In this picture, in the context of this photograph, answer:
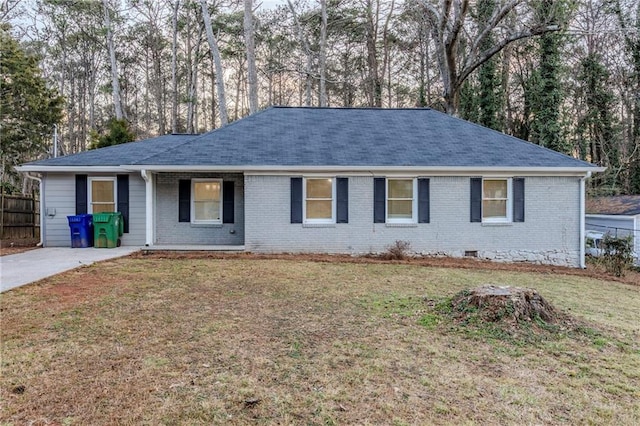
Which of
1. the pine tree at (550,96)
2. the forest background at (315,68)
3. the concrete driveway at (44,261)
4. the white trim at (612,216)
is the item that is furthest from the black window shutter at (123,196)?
the pine tree at (550,96)

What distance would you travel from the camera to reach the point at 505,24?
56.5ft

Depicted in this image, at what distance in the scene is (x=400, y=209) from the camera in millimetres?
11141

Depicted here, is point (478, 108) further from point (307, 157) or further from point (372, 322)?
point (372, 322)

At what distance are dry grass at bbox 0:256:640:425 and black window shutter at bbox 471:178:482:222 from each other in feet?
15.5

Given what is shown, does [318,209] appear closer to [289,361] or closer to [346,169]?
[346,169]

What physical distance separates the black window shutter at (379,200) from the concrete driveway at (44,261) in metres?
6.88

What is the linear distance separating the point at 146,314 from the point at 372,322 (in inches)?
117

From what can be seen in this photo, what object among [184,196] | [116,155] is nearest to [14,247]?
[116,155]

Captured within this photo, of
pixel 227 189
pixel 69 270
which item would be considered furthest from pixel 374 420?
pixel 227 189

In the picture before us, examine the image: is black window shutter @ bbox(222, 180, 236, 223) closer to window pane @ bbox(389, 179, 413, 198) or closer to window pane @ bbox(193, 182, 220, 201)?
window pane @ bbox(193, 182, 220, 201)

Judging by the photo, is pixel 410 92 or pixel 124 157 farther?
pixel 410 92

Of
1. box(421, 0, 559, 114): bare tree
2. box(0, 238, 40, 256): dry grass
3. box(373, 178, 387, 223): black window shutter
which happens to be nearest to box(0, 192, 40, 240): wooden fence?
box(0, 238, 40, 256): dry grass

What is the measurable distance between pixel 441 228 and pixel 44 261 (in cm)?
1015

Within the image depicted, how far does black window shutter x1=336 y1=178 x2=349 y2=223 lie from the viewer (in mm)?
10844
